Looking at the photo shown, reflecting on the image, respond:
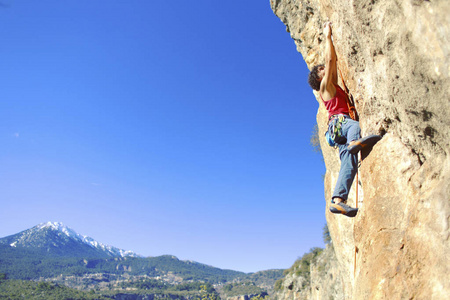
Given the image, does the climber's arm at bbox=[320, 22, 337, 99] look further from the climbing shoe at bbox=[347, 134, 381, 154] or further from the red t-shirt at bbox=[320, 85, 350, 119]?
the climbing shoe at bbox=[347, 134, 381, 154]

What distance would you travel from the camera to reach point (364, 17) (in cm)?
436

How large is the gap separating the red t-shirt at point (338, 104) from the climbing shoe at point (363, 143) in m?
0.92

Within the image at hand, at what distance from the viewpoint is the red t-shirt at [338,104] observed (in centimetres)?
583

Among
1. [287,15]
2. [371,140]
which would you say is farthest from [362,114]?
[287,15]

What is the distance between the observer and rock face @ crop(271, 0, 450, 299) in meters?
3.19

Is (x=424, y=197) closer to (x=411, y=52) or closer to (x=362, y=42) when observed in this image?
(x=411, y=52)

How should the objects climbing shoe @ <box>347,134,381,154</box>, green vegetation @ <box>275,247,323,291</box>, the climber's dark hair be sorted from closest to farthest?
climbing shoe @ <box>347,134,381,154</box> < the climber's dark hair < green vegetation @ <box>275,247,323,291</box>

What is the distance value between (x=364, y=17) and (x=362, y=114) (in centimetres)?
169

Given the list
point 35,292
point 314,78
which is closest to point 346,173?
point 314,78

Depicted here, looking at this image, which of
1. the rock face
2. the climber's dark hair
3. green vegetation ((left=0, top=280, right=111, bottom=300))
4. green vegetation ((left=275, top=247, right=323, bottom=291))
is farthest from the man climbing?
green vegetation ((left=0, top=280, right=111, bottom=300))

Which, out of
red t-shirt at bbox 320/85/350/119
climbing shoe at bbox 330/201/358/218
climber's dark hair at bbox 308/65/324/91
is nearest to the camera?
climbing shoe at bbox 330/201/358/218

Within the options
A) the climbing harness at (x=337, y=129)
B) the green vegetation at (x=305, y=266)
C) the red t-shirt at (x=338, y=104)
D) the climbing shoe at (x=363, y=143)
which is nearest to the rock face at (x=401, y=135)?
the climbing shoe at (x=363, y=143)

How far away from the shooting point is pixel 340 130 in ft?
18.4

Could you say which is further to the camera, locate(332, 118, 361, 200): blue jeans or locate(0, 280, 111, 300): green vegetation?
locate(0, 280, 111, 300): green vegetation
